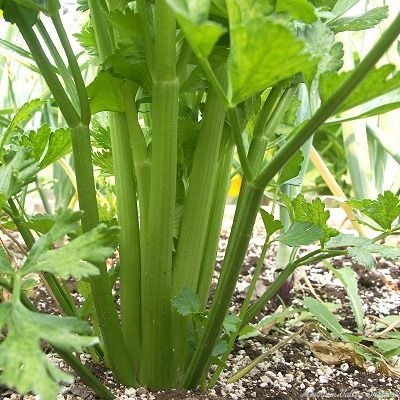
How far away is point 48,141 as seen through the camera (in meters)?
0.59

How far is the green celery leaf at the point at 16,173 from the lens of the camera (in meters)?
0.47

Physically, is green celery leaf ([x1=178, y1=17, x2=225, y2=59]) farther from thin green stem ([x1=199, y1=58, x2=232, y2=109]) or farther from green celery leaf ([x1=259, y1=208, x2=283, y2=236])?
green celery leaf ([x1=259, y1=208, x2=283, y2=236])

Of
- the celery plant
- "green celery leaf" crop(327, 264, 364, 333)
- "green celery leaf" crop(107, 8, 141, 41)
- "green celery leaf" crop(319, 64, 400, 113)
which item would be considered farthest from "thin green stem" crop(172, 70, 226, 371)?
"green celery leaf" crop(327, 264, 364, 333)

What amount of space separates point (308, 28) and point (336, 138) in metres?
2.07

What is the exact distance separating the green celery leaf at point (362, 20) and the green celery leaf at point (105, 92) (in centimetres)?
21

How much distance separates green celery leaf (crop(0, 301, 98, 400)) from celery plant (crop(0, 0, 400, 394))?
0.37 ft

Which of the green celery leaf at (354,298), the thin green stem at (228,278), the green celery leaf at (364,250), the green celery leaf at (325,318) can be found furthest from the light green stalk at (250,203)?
the green celery leaf at (354,298)

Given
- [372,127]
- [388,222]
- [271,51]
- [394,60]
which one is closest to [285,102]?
[388,222]

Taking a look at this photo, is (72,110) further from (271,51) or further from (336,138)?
(336,138)

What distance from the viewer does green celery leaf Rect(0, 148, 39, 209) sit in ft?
1.53

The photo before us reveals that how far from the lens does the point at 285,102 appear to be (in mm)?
632

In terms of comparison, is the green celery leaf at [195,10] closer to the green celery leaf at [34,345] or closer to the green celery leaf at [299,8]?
the green celery leaf at [299,8]

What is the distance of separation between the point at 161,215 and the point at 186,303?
0.27 ft

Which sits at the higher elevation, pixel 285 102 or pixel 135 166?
pixel 285 102
